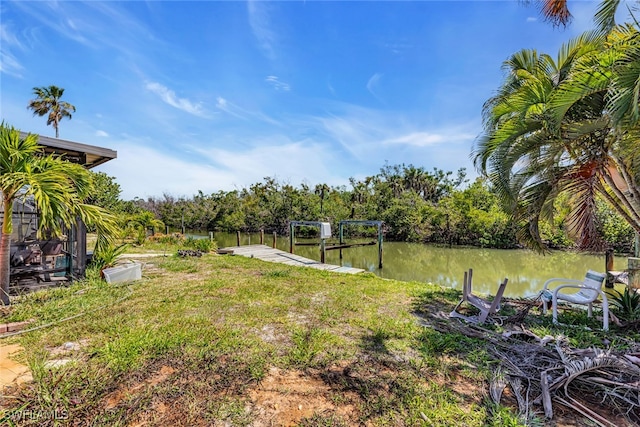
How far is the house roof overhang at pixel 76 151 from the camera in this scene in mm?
4746

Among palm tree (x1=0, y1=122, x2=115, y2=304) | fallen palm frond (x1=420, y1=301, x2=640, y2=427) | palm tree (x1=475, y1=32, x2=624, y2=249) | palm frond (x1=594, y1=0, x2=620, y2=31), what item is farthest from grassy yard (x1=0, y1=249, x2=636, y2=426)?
palm frond (x1=594, y1=0, x2=620, y2=31)

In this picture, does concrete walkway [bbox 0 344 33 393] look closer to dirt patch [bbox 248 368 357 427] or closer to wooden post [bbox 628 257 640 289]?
dirt patch [bbox 248 368 357 427]

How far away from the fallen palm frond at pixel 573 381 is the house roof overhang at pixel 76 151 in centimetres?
630

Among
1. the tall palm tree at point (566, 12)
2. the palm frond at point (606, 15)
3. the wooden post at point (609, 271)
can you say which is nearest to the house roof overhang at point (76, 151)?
the tall palm tree at point (566, 12)

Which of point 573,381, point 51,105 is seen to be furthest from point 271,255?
point 51,105

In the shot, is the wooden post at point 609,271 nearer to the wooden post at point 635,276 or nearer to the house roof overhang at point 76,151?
the wooden post at point 635,276

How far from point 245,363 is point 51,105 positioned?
27372 millimetres

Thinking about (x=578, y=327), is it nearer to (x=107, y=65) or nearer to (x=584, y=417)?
(x=584, y=417)

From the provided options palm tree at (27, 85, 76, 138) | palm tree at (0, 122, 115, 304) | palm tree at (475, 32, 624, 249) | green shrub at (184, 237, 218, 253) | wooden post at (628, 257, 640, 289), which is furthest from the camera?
palm tree at (27, 85, 76, 138)

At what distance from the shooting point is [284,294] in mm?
5348

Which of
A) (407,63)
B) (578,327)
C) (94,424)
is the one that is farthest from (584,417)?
(407,63)

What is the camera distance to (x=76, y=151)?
5086 millimetres

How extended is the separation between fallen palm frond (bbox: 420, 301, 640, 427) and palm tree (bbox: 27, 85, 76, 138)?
2876 cm

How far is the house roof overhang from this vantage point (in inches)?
187
